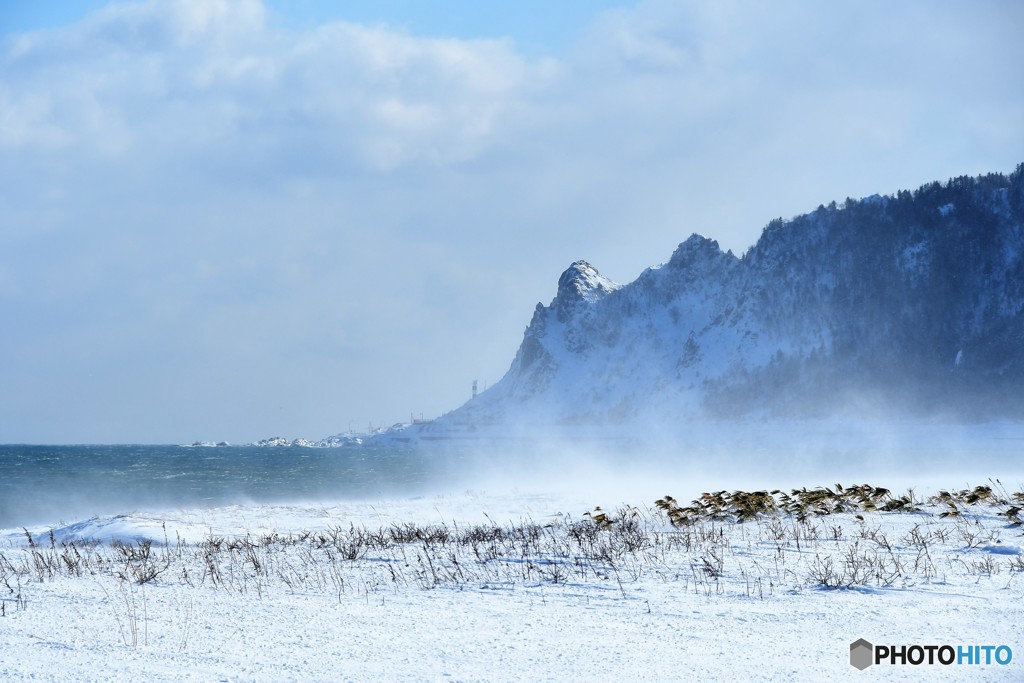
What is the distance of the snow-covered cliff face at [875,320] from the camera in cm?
15262

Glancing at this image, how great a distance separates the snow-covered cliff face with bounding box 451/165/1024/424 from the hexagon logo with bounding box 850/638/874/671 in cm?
15657

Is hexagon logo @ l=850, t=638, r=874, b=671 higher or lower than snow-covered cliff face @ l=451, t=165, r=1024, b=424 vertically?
lower

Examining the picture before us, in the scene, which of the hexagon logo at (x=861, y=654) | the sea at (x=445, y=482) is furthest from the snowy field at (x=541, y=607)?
the sea at (x=445, y=482)

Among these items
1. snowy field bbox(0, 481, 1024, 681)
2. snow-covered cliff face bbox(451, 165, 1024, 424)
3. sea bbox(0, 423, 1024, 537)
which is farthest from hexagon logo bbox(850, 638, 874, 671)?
snow-covered cliff face bbox(451, 165, 1024, 424)

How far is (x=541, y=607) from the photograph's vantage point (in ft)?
21.6

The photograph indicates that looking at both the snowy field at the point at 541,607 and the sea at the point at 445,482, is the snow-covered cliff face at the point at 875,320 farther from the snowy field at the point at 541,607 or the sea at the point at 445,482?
the snowy field at the point at 541,607

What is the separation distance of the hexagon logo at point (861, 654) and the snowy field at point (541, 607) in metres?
0.10

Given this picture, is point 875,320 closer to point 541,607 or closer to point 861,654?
point 541,607

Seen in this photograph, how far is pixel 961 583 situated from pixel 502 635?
177 inches

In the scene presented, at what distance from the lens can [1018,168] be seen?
529ft

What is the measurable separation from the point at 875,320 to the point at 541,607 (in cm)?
17526

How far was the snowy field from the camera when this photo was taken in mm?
4672

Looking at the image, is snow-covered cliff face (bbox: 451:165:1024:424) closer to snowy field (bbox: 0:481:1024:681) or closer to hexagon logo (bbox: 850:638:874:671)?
snowy field (bbox: 0:481:1024:681)

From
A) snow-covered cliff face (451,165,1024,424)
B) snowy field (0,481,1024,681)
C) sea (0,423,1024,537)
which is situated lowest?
sea (0,423,1024,537)
